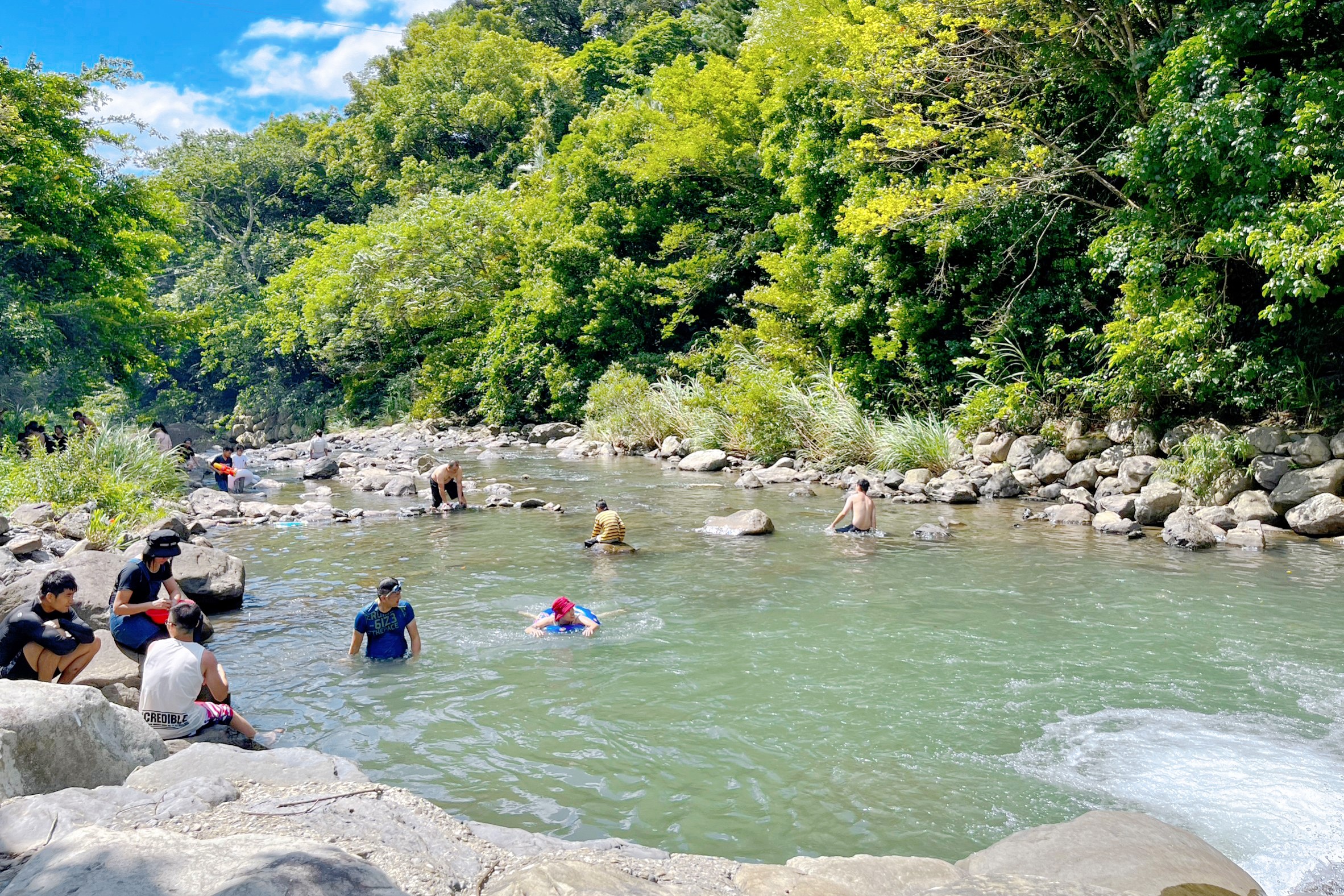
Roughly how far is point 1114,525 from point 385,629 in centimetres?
1097

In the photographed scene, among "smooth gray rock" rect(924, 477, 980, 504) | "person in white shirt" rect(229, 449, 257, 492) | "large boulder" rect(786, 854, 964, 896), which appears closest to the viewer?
"large boulder" rect(786, 854, 964, 896)

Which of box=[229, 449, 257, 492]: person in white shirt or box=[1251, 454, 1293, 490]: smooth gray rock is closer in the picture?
box=[1251, 454, 1293, 490]: smooth gray rock

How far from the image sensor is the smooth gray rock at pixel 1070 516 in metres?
14.7

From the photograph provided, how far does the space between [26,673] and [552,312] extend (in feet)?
91.6

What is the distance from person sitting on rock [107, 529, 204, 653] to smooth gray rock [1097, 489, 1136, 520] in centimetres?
1318

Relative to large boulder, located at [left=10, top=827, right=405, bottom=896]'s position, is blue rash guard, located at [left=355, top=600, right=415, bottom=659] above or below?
below

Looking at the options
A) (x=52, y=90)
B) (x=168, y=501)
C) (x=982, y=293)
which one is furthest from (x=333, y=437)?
(x=982, y=293)

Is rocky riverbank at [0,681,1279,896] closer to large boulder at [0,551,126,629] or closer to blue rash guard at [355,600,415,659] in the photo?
blue rash guard at [355,600,415,659]

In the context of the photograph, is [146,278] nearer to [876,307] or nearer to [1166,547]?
[876,307]

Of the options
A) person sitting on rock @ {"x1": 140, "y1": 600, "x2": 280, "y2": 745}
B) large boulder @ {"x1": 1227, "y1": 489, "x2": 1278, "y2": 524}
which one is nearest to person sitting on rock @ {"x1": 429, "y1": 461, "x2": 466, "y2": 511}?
person sitting on rock @ {"x1": 140, "y1": 600, "x2": 280, "y2": 745}

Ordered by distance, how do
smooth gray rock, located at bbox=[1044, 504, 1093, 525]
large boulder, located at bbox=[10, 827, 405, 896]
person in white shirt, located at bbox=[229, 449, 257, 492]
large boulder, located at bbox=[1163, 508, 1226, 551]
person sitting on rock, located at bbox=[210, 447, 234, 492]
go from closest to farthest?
1. large boulder, located at bbox=[10, 827, 405, 896]
2. large boulder, located at bbox=[1163, 508, 1226, 551]
3. smooth gray rock, located at bbox=[1044, 504, 1093, 525]
4. person sitting on rock, located at bbox=[210, 447, 234, 492]
5. person in white shirt, located at bbox=[229, 449, 257, 492]

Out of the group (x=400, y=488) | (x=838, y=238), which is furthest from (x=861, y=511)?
(x=838, y=238)

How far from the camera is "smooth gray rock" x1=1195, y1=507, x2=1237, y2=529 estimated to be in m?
13.5

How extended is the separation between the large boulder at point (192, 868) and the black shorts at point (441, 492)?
46.6ft
